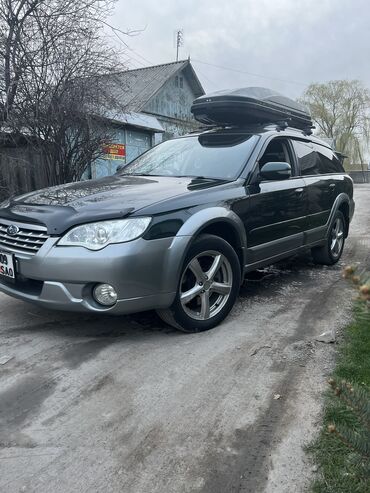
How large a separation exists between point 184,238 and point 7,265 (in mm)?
1397

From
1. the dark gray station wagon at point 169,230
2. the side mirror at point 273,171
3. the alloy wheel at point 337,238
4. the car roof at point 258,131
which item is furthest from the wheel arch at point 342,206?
the side mirror at point 273,171

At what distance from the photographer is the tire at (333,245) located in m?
5.84

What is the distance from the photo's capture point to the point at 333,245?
601 centimetres

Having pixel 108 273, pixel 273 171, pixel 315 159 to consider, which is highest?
pixel 315 159

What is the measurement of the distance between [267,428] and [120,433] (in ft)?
2.54

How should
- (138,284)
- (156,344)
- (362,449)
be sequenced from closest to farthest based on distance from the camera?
(362,449)
(138,284)
(156,344)

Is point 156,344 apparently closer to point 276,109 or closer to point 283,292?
point 283,292

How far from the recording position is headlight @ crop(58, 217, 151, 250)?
3084mm

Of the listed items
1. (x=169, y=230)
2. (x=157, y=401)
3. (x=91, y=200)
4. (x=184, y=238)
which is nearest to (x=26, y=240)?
(x=91, y=200)

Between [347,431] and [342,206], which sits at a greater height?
[342,206]

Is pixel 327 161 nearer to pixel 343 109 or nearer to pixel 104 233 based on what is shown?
pixel 104 233

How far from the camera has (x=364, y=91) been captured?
50.0 m

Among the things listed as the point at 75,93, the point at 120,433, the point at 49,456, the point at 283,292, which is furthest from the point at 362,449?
the point at 75,93

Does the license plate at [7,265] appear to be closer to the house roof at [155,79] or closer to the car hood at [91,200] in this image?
the car hood at [91,200]
